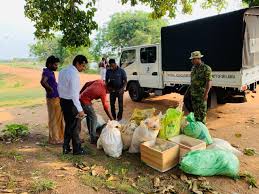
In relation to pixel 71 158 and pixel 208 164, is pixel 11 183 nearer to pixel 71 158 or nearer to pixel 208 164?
pixel 71 158

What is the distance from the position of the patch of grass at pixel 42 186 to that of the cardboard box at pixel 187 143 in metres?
1.98

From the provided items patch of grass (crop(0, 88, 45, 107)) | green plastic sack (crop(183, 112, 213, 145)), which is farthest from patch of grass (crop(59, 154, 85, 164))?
patch of grass (crop(0, 88, 45, 107))

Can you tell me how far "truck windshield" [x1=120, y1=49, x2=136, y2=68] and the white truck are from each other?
0.46 meters

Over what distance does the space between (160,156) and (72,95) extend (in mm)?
1614

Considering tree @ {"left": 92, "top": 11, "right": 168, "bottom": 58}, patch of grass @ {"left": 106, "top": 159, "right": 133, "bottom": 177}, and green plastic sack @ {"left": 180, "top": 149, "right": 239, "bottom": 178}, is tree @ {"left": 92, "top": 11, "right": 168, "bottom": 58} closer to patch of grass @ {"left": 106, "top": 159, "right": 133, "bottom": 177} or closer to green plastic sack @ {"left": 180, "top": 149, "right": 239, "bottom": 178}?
patch of grass @ {"left": 106, "top": 159, "right": 133, "bottom": 177}

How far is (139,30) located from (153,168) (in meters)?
32.7

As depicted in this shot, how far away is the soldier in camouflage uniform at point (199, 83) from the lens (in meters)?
5.86

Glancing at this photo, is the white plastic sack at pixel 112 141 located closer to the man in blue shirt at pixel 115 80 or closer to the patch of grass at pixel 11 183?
the patch of grass at pixel 11 183

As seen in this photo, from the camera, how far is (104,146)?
5.17 m

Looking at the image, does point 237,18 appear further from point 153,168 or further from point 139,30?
point 139,30

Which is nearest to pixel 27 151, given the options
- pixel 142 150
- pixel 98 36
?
pixel 142 150

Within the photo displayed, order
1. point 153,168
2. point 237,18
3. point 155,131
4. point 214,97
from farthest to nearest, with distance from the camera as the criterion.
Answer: point 214,97 < point 237,18 < point 155,131 < point 153,168

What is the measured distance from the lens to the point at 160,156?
445cm

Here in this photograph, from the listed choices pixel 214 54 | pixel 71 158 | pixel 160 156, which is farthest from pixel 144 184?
pixel 214 54
